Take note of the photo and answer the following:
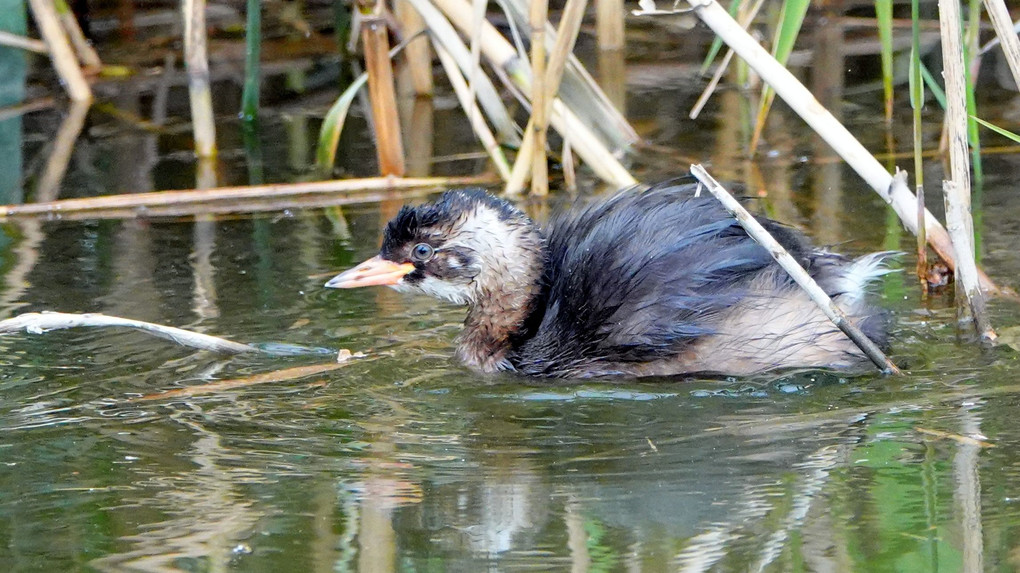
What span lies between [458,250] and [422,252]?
111 mm

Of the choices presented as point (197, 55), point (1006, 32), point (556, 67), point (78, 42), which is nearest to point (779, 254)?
point (1006, 32)

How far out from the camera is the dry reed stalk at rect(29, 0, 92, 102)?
6999 millimetres

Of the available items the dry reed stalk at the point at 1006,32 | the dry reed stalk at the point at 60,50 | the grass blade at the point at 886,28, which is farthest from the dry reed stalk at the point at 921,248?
the dry reed stalk at the point at 60,50

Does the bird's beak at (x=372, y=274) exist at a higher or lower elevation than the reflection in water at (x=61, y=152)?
lower

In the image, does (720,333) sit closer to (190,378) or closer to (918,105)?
(918,105)

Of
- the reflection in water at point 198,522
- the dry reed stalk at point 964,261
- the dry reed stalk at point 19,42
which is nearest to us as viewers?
the reflection in water at point 198,522

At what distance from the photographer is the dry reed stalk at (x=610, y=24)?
823 centimetres

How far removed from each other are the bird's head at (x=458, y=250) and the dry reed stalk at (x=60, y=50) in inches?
137

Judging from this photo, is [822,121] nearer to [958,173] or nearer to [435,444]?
[958,173]

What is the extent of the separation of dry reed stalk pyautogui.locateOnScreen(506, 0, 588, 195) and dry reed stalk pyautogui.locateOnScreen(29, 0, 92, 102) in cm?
283

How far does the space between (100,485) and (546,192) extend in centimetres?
286

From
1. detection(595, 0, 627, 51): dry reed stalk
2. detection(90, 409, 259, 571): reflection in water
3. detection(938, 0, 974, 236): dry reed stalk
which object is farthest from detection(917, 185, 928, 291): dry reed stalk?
detection(595, 0, 627, 51): dry reed stalk

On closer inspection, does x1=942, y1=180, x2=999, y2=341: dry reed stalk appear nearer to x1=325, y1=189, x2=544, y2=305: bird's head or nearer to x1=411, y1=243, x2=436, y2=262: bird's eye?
x1=325, y1=189, x2=544, y2=305: bird's head

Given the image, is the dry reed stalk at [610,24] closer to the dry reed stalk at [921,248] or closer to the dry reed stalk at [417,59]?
the dry reed stalk at [417,59]
